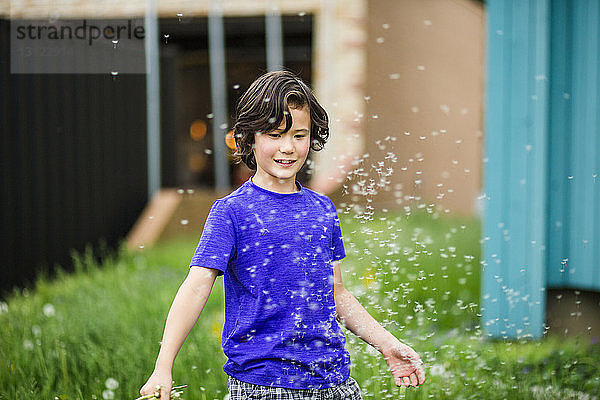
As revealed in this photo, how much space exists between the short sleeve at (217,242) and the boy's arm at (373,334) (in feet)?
0.98

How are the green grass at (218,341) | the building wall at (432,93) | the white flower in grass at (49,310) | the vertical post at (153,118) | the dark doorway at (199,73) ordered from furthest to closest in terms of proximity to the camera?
the building wall at (432,93) < the dark doorway at (199,73) < the vertical post at (153,118) < the white flower in grass at (49,310) < the green grass at (218,341)

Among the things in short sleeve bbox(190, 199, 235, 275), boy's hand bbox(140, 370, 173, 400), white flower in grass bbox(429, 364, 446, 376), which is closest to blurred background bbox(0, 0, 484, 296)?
white flower in grass bbox(429, 364, 446, 376)

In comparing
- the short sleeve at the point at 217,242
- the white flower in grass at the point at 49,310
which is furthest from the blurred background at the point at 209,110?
the short sleeve at the point at 217,242

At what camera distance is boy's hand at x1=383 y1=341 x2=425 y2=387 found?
180cm

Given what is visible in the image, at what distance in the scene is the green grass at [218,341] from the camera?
2.60m

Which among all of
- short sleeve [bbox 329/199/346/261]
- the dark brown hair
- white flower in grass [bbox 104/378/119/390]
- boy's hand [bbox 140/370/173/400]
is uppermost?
the dark brown hair

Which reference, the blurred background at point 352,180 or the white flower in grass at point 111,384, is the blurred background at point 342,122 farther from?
the white flower in grass at point 111,384

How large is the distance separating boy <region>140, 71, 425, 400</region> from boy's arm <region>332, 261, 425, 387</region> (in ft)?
0.24

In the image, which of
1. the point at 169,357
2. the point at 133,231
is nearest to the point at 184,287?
the point at 169,357

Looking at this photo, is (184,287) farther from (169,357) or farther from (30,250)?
(30,250)

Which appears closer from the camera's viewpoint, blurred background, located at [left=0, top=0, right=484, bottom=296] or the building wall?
blurred background, located at [left=0, top=0, right=484, bottom=296]

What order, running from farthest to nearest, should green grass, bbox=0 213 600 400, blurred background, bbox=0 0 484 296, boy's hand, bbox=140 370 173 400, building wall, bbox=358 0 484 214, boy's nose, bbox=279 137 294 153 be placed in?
building wall, bbox=358 0 484 214 → blurred background, bbox=0 0 484 296 → green grass, bbox=0 213 600 400 → boy's nose, bbox=279 137 294 153 → boy's hand, bbox=140 370 173 400

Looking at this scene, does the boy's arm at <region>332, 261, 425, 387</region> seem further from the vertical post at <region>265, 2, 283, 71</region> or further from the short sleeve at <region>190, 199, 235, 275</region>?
the vertical post at <region>265, 2, 283, 71</region>

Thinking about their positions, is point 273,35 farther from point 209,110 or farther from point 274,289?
point 274,289
